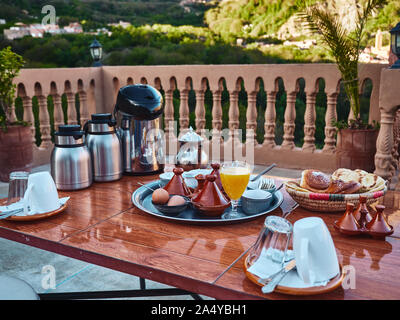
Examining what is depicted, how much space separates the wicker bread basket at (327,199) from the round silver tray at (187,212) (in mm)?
74

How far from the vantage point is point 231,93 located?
12.3 feet

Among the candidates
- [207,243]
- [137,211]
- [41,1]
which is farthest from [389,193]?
[41,1]

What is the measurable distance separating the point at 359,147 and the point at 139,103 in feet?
6.42

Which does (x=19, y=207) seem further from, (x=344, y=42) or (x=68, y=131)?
(x=344, y=42)

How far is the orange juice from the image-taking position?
121cm

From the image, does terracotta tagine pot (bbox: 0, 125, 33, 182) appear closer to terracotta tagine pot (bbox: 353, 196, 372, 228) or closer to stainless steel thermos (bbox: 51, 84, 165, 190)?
stainless steel thermos (bbox: 51, 84, 165, 190)

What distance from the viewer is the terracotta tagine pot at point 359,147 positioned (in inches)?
120

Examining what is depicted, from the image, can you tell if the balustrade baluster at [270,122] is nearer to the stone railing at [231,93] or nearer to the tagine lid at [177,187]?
the stone railing at [231,93]

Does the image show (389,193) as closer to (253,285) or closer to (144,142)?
(253,285)

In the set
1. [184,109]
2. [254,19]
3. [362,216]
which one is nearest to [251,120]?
[184,109]

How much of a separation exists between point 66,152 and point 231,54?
1269 centimetres

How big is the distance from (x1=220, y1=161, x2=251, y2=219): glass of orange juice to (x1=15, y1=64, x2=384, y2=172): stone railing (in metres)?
2.09

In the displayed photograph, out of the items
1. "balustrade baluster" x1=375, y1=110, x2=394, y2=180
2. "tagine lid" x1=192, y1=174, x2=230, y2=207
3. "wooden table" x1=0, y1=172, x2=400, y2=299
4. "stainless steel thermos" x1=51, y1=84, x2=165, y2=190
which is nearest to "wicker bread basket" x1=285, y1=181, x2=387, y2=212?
"wooden table" x1=0, y1=172, x2=400, y2=299

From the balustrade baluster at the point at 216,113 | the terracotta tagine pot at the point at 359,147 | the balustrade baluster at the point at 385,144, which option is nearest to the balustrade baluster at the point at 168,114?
the balustrade baluster at the point at 216,113
